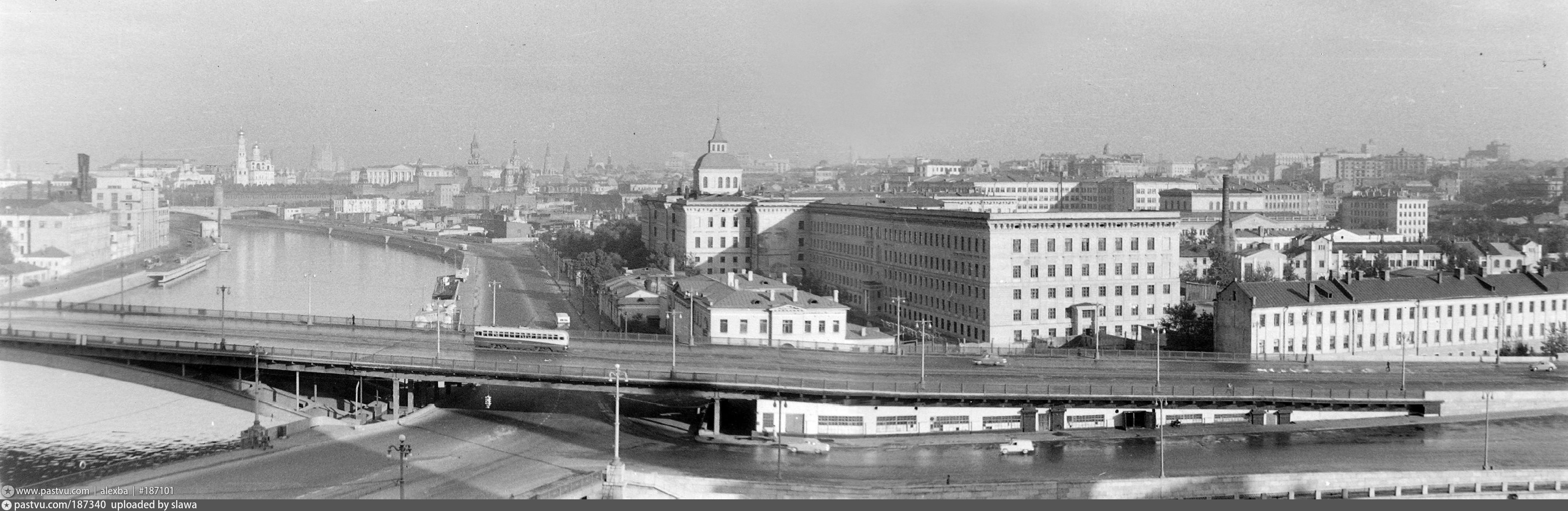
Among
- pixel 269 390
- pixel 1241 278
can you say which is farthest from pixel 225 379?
pixel 1241 278

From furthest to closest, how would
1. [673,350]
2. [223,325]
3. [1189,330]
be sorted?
[1189,330] → [223,325] → [673,350]

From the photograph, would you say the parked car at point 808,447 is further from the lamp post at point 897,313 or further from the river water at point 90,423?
the lamp post at point 897,313

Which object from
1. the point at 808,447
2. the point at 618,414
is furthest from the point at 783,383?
the point at 618,414

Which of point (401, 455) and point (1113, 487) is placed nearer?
point (401, 455)

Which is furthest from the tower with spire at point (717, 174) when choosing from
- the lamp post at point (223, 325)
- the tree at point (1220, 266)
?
the lamp post at point (223, 325)

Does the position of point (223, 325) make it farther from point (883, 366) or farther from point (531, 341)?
point (883, 366)

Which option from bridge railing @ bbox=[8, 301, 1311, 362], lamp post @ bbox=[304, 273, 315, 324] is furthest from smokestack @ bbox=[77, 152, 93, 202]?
bridge railing @ bbox=[8, 301, 1311, 362]

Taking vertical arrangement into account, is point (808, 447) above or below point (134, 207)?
below
